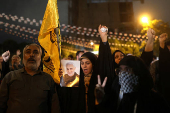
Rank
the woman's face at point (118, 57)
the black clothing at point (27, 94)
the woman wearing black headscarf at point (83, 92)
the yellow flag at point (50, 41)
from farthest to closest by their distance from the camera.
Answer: the woman's face at point (118, 57) < the yellow flag at point (50, 41) < the woman wearing black headscarf at point (83, 92) < the black clothing at point (27, 94)

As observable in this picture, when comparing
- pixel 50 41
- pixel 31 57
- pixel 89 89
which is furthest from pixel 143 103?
pixel 50 41

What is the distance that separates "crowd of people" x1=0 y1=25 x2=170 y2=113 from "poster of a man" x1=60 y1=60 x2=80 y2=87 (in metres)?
0.02

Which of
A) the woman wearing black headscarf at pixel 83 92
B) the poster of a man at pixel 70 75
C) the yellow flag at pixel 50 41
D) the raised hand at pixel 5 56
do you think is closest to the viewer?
the woman wearing black headscarf at pixel 83 92

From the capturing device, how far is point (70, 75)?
316 centimetres

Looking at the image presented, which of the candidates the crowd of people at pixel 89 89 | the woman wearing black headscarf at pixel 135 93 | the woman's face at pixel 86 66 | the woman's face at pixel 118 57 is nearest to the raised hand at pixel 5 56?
the crowd of people at pixel 89 89

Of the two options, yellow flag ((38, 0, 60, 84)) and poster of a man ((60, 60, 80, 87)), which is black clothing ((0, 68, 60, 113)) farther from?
yellow flag ((38, 0, 60, 84))

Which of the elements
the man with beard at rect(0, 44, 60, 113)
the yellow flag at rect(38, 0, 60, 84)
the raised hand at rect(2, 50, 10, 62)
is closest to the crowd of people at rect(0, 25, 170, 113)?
the man with beard at rect(0, 44, 60, 113)

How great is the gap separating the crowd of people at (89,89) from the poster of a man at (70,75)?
0.02m

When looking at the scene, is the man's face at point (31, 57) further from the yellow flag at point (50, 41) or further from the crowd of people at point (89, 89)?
the yellow flag at point (50, 41)

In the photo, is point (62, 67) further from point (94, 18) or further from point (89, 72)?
point (94, 18)

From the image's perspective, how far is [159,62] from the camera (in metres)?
3.55

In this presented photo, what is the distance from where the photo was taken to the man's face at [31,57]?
2.64 meters

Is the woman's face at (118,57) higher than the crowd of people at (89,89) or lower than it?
→ higher

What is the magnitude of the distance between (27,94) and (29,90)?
73 millimetres
